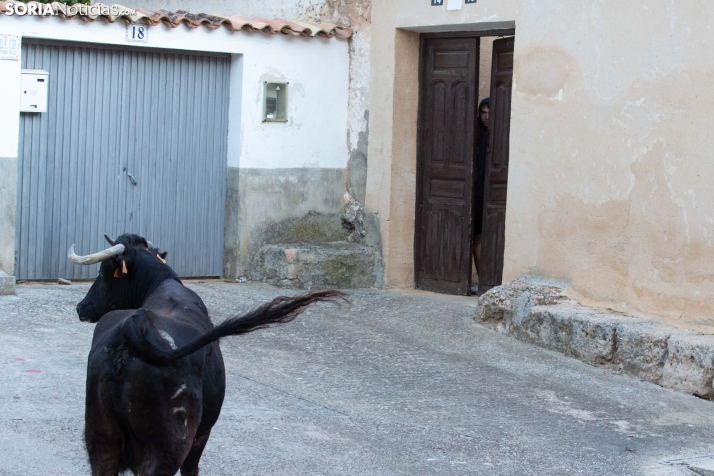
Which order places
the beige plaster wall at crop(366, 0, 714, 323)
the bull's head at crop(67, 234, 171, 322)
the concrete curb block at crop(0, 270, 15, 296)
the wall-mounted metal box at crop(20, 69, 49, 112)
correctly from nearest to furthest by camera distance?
the bull's head at crop(67, 234, 171, 322)
the beige plaster wall at crop(366, 0, 714, 323)
the concrete curb block at crop(0, 270, 15, 296)
the wall-mounted metal box at crop(20, 69, 49, 112)

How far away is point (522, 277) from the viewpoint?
Answer: 9547 millimetres

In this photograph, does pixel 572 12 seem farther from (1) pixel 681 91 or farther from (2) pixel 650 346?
(2) pixel 650 346

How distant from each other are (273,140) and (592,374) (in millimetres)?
4558

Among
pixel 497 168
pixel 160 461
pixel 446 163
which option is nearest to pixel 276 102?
pixel 446 163

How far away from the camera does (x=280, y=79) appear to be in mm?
10930

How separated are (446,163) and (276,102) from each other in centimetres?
191

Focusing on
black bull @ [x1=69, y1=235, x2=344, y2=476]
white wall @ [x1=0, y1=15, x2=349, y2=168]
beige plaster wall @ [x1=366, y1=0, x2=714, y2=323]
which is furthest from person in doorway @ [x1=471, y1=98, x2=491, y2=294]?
black bull @ [x1=69, y1=235, x2=344, y2=476]

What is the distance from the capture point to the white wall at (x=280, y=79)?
1037 cm

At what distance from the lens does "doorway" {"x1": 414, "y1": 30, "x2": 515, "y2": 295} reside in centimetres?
1028

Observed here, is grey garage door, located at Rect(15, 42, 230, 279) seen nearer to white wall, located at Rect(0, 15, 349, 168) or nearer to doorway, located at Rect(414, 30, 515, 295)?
white wall, located at Rect(0, 15, 349, 168)

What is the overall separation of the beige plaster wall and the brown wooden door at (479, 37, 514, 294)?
0.46 meters

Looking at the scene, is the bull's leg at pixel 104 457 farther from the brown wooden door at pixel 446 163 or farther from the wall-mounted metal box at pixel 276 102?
the wall-mounted metal box at pixel 276 102

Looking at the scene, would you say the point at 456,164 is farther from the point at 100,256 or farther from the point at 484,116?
the point at 100,256

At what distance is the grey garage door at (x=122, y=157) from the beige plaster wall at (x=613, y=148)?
2.51 m
